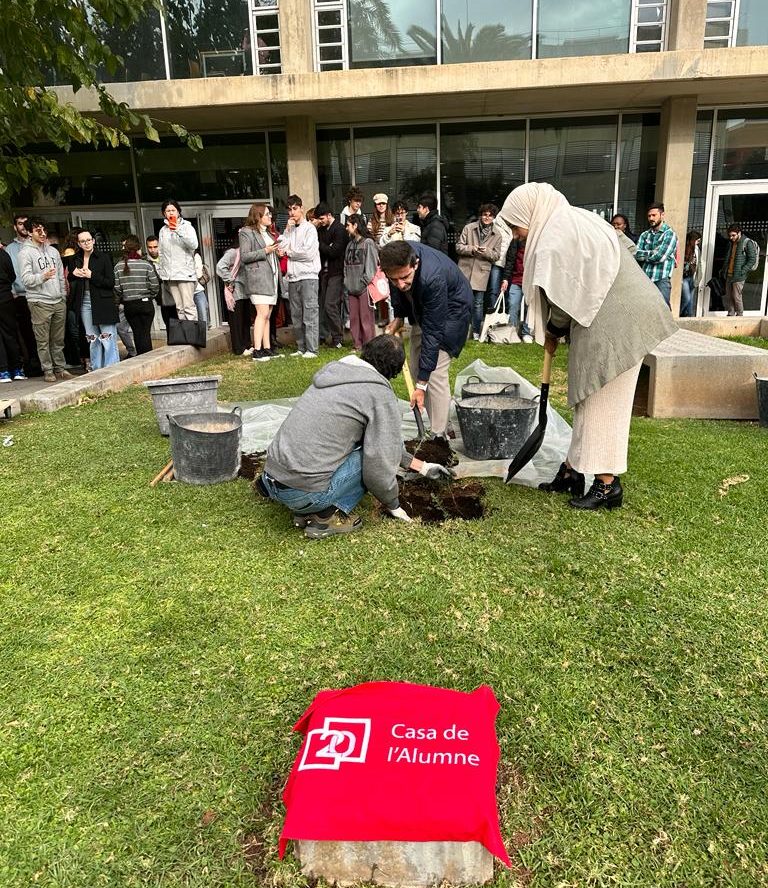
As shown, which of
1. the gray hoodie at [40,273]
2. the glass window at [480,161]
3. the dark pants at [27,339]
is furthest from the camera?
the glass window at [480,161]

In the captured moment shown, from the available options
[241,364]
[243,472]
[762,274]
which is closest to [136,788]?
[243,472]

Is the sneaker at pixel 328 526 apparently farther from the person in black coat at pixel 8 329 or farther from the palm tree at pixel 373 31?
the palm tree at pixel 373 31

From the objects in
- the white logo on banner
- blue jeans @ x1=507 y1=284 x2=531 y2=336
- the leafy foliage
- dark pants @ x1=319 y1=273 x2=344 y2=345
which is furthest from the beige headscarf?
blue jeans @ x1=507 y1=284 x2=531 y2=336

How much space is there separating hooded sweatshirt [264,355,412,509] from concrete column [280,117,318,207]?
339 inches

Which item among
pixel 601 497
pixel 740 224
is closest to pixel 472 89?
pixel 740 224

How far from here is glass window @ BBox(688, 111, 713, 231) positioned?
11.1 meters

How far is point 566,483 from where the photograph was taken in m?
4.16

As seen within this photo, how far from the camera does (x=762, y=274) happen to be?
37.4 feet

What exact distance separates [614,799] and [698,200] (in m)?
11.3

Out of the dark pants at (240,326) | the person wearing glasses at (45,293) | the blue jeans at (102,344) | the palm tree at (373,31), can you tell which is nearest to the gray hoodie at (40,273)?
the person wearing glasses at (45,293)

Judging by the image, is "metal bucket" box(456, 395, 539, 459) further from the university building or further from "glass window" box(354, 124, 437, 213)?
"glass window" box(354, 124, 437, 213)

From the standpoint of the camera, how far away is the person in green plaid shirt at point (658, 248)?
851 cm

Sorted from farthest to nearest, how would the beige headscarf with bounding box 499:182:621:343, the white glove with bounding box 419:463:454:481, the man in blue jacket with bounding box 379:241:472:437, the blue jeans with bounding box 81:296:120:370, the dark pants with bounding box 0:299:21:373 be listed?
the blue jeans with bounding box 81:296:120:370 < the dark pants with bounding box 0:299:21:373 < the man in blue jacket with bounding box 379:241:472:437 < the white glove with bounding box 419:463:454:481 < the beige headscarf with bounding box 499:182:621:343

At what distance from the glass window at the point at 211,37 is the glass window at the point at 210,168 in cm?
107
